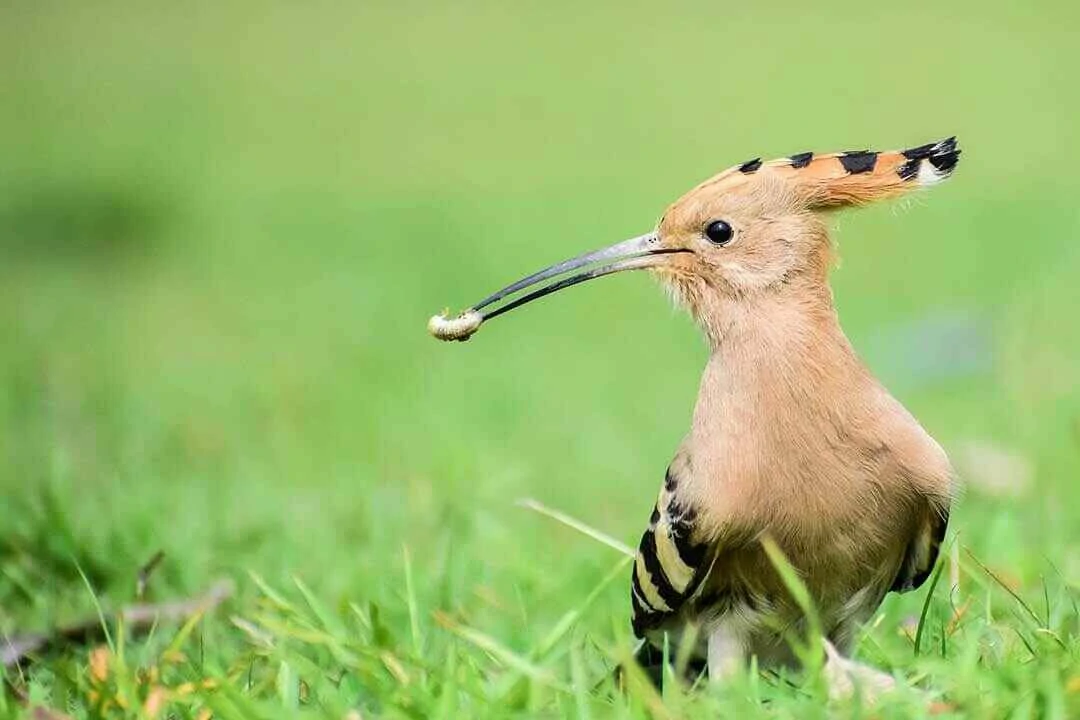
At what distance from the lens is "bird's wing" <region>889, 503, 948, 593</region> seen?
2.67 m

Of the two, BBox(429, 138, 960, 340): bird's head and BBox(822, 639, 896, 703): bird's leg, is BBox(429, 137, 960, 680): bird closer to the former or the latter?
BBox(429, 138, 960, 340): bird's head

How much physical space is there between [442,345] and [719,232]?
389 cm

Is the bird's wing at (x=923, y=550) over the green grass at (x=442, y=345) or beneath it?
over

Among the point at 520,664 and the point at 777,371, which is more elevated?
the point at 777,371

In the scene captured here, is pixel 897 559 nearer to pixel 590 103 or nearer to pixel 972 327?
pixel 972 327

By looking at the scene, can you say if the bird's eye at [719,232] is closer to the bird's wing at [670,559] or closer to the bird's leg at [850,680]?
the bird's wing at [670,559]

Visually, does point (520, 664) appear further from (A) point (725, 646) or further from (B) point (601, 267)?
(B) point (601, 267)

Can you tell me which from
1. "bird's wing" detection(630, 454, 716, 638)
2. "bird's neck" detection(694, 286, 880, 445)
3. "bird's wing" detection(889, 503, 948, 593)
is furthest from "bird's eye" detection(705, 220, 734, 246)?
"bird's wing" detection(889, 503, 948, 593)

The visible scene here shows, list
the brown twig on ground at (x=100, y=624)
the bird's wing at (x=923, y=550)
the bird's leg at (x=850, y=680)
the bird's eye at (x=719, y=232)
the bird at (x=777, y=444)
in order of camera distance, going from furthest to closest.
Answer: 1. the brown twig on ground at (x=100, y=624)
2. the bird's eye at (x=719, y=232)
3. the bird's wing at (x=923, y=550)
4. the bird at (x=777, y=444)
5. the bird's leg at (x=850, y=680)

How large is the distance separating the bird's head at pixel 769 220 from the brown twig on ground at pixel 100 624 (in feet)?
3.31

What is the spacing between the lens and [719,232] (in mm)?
2824

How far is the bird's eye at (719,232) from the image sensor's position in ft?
9.24

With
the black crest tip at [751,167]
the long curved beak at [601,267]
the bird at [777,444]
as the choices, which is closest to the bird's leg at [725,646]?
the bird at [777,444]

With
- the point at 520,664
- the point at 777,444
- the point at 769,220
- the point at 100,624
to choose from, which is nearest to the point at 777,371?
the point at 777,444
